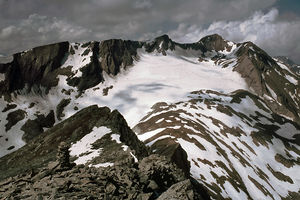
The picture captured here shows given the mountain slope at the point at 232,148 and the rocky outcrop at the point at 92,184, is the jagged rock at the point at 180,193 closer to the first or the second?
the rocky outcrop at the point at 92,184

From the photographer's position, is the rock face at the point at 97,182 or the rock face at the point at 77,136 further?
the rock face at the point at 77,136

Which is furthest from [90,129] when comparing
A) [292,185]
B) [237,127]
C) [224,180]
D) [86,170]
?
[237,127]

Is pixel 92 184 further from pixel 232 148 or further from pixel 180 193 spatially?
pixel 232 148

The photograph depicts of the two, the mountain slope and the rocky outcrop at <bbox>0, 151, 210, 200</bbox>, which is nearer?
the rocky outcrop at <bbox>0, 151, 210, 200</bbox>

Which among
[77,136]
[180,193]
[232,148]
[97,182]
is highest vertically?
[97,182]

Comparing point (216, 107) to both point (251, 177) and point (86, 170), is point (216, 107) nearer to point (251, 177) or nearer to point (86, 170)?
point (251, 177)

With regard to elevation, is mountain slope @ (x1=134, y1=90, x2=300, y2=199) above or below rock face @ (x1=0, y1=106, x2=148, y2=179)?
below

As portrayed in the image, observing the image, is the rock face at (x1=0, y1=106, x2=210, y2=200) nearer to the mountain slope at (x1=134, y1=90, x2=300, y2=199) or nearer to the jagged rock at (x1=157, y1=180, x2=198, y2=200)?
the jagged rock at (x1=157, y1=180, x2=198, y2=200)

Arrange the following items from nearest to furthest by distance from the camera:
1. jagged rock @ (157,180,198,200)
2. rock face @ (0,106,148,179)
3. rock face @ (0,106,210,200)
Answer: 1. rock face @ (0,106,210,200)
2. jagged rock @ (157,180,198,200)
3. rock face @ (0,106,148,179)

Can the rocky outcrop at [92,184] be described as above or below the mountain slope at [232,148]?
above

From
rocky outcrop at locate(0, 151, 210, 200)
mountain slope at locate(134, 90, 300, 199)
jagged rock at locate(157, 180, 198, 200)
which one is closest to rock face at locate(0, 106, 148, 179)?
rocky outcrop at locate(0, 151, 210, 200)

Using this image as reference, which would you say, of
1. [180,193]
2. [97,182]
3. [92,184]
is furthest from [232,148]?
[92,184]

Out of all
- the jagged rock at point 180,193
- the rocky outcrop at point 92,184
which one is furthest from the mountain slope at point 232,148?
the jagged rock at point 180,193

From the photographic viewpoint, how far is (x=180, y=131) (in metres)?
87.1
